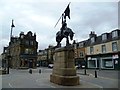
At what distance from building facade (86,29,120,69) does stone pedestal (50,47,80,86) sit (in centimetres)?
2874

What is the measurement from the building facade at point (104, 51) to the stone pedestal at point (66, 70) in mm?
28736

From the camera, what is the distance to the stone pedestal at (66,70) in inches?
677

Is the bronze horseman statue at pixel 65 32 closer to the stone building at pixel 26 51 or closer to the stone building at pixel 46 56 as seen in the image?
the stone building at pixel 26 51

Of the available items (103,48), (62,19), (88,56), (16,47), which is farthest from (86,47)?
(62,19)

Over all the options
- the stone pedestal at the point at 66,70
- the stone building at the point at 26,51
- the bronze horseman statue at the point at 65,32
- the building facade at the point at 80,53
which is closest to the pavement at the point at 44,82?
the stone pedestal at the point at 66,70

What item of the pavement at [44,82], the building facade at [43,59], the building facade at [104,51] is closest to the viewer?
the pavement at [44,82]

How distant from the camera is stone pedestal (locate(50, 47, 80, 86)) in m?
17.2

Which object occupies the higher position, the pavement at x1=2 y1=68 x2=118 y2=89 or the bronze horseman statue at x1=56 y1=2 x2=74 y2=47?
the bronze horseman statue at x1=56 y1=2 x2=74 y2=47

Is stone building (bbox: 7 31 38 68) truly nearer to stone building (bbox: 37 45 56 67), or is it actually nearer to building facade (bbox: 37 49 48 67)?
stone building (bbox: 37 45 56 67)

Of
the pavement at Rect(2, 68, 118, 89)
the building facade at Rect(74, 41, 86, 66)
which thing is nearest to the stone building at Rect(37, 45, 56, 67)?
the building facade at Rect(74, 41, 86, 66)

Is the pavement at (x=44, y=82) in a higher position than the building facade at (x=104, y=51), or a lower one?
lower

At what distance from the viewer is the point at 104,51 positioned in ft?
167

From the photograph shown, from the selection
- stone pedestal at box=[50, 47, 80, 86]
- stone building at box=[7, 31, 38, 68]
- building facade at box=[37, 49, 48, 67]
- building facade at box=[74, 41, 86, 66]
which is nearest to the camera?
stone pedestal at box=[50, 47, 80, 86]

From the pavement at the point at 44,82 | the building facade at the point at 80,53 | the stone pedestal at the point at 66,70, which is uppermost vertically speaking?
the building facade at the point at 80,53
